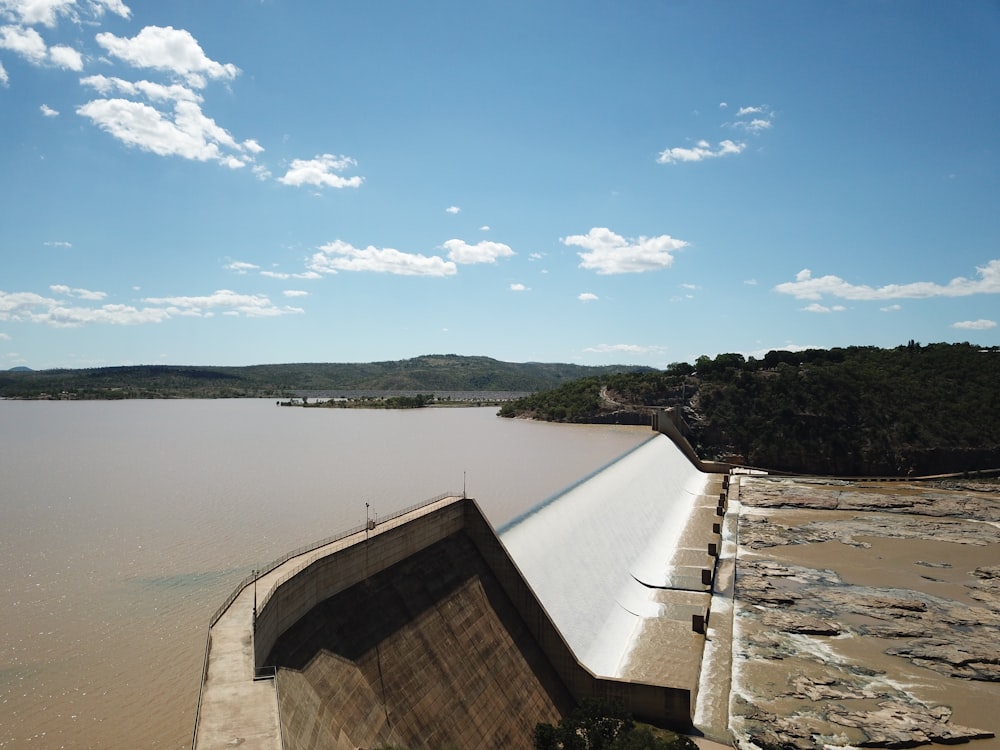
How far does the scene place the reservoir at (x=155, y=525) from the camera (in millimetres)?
12750

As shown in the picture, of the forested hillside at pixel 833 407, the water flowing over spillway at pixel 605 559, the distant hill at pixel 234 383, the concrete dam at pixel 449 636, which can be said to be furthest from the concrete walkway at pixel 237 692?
the distant hill at pixel 234 383

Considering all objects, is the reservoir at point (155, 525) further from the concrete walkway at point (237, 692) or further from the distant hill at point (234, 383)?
the distant hill at point (234, 383)

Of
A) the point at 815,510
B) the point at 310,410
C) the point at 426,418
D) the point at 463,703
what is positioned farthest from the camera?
the point at 310,410

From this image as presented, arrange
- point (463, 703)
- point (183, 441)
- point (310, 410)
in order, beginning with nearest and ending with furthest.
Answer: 1. point (463, 703)
2. point (183, 441)
3. point (310, 410)

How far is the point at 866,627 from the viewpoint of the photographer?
23.8 meters

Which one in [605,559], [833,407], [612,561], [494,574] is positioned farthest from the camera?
[833,407]

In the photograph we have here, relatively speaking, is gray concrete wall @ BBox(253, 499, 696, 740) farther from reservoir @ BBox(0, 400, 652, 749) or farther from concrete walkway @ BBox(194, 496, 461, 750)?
reservoir @ BBox(0, 400, 652, 749)

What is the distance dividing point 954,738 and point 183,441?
49.0 metres

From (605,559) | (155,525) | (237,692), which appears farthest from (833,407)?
(237,692)

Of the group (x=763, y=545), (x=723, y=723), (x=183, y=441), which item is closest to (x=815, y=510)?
(x=763, y=545)

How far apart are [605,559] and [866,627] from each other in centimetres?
948

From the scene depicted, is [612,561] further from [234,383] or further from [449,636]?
[234,383]

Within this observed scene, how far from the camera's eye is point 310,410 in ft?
324

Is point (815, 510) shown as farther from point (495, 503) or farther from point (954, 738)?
point (954, 738)
